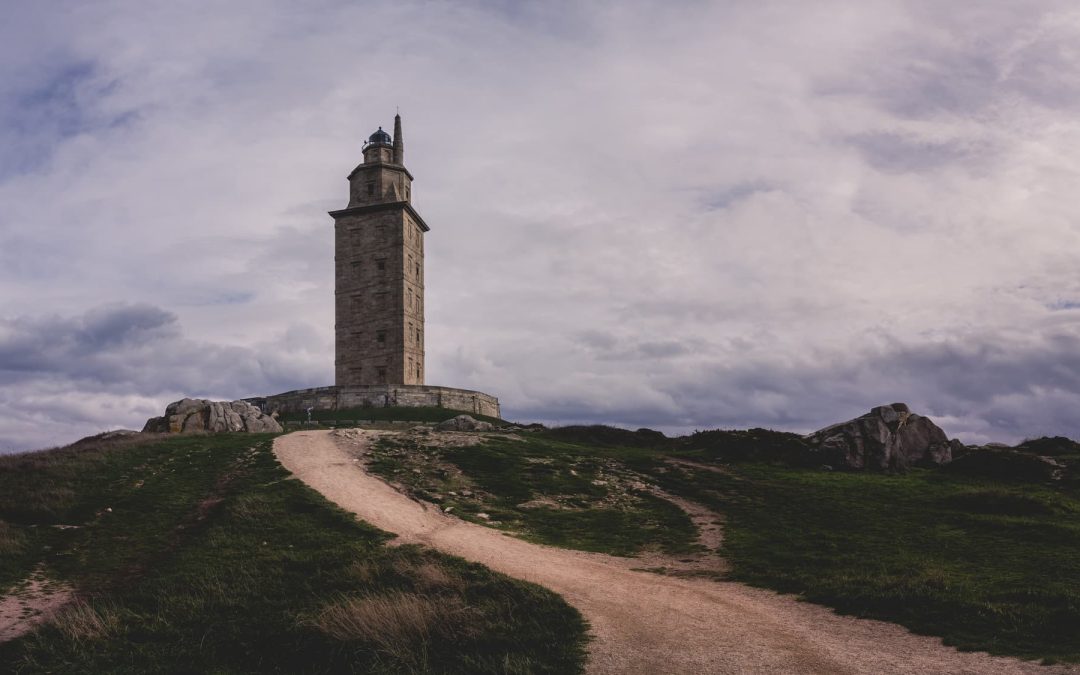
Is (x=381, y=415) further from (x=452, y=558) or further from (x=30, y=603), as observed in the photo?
(x=452, y=558)

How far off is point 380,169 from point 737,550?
5150cm

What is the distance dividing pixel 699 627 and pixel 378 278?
52.0 metres

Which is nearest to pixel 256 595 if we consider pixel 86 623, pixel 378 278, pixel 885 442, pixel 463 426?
pixel 86 623

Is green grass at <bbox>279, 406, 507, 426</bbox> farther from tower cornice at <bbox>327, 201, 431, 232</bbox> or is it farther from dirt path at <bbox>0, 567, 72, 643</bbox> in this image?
dirt path at <bbox>0, 567, 72, 643</bbox>

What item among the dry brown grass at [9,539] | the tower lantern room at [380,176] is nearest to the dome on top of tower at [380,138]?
the tower lantern room at [380,176]

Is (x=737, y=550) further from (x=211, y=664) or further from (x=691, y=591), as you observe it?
(x=211, y=664)

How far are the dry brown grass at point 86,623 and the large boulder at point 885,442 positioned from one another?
99.7 feet

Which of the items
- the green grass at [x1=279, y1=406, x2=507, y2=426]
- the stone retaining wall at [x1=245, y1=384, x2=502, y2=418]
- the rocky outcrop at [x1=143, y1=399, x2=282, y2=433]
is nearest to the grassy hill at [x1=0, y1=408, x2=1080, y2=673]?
the rocky outcrop at [x1=143, y1=399, x2=282, y2=433]

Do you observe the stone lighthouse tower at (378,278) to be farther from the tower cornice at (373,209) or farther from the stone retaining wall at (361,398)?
the stone retaining wall at (361,398)

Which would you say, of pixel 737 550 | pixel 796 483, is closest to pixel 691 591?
pixel 737 550

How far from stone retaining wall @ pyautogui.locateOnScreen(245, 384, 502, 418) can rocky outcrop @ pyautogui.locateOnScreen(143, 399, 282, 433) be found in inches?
406

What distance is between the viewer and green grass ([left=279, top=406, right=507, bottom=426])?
4806 centimetres

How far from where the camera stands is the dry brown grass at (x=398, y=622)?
12.2 metres

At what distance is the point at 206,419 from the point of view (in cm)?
3981
